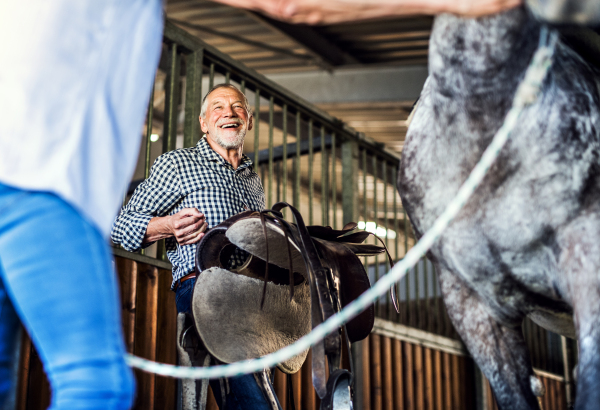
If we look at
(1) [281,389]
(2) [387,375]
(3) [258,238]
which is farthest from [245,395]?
(2) [387,375]

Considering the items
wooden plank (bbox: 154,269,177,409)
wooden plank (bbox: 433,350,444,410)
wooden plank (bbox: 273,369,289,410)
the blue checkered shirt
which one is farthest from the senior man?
wooden plank (bbox: 433,350,444,410)

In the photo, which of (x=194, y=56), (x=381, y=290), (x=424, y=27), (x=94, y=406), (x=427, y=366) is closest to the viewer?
(x=94, y=406)

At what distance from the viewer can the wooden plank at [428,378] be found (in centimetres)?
454

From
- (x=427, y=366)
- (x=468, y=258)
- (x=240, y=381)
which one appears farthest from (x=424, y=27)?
(x=468, y=258)

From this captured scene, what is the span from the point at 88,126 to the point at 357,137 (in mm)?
3876

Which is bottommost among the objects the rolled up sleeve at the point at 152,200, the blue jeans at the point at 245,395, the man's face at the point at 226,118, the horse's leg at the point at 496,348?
the blue jeans at the point at 245,395

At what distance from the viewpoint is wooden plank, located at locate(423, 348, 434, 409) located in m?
4.54

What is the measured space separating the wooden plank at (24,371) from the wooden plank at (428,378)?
9.79 ft

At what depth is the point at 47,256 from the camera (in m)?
0.91

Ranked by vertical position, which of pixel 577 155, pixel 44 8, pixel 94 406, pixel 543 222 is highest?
pixel 44 8

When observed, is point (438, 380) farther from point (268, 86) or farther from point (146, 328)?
point (146, 328)

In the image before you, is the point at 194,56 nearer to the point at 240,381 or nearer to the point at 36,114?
the point at 240,381

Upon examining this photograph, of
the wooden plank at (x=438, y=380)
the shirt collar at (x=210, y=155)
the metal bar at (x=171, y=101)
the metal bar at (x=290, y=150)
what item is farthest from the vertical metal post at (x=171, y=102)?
the wooden plank at (x=438, y=380)

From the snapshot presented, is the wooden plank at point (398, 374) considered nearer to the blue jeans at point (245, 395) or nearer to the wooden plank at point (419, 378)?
the wooden plank at point (419, 378)
